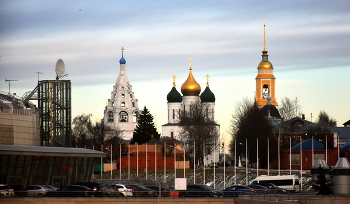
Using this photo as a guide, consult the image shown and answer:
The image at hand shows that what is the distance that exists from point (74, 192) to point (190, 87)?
110154mm

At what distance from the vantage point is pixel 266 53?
158m

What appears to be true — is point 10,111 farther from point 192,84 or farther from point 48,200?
point 192,84

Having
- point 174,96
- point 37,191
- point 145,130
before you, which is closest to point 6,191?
point 37,191

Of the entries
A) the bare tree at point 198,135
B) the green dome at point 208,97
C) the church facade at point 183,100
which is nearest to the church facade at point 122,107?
the church facade at point 183,100

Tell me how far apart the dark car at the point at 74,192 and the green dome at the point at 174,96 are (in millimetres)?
111806

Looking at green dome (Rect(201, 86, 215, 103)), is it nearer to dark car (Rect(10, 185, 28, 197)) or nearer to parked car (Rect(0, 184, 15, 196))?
dark car (Rect(10, 185, 28, 197))

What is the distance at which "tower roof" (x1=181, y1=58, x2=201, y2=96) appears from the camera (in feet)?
509

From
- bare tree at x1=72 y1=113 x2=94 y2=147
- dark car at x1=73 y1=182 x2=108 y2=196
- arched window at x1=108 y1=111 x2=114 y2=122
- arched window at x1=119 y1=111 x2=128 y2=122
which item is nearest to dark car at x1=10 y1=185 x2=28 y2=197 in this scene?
dark car at x1=73 y1=182 x2=108 y2=196

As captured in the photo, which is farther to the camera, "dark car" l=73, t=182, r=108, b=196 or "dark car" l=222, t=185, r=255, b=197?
"dark car" l=222, t=185, r=255, b=197

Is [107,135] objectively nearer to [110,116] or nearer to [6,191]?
[110,116]

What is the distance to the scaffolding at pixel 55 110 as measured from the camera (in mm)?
95125

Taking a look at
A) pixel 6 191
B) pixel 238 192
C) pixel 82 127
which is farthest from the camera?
pixel 82 127

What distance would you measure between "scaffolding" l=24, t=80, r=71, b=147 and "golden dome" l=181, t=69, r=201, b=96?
2372 inches

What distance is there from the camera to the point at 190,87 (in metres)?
155
